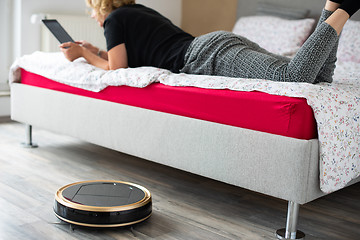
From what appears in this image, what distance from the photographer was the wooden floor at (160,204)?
1687mm

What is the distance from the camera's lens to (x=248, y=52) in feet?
6.72

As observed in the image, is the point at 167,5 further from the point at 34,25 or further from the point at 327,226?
the point at 327,226

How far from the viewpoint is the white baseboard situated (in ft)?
11.7

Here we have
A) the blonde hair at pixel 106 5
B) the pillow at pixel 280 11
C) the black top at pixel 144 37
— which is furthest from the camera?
the pillow at pixel 280 11

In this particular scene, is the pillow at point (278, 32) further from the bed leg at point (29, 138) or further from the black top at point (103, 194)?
the black top at point (103, 194)

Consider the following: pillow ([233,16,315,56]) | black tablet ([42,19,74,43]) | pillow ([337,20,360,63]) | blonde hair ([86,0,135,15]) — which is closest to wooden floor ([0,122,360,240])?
black tablet ([42,19,74,43])

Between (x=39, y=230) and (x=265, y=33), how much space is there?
8.32ft

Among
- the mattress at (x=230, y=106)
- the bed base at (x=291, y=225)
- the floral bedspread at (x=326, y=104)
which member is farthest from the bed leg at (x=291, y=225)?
the mattress at (x=230, y=106)

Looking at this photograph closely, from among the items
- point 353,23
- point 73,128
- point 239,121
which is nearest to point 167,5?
point 353,23

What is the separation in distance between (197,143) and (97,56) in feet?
3.02

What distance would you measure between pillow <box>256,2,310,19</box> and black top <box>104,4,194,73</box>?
1681 millimetres

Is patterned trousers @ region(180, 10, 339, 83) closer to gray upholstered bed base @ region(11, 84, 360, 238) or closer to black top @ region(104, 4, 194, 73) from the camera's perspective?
black top @ region(104, 4, 194, 73)

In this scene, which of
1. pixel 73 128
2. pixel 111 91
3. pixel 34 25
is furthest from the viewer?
pixel 34 25

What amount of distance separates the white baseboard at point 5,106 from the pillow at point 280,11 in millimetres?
2115
